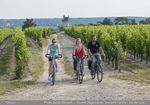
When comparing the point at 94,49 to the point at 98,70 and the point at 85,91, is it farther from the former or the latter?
the point at 85,91

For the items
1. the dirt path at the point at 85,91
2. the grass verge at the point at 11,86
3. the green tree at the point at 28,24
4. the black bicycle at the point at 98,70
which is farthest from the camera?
the green tree at the point at 28,24

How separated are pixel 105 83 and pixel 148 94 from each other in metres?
2.51

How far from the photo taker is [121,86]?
531 inches

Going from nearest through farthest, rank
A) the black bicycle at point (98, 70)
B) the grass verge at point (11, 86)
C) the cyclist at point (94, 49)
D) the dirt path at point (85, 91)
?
1. the dirt path at point (85, 91)
2. the grass verge at point (11, 86)
3. the black bicycle at point (98, 70)
4. the cyclist at point (94, 49)

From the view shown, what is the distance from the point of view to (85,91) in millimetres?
12617

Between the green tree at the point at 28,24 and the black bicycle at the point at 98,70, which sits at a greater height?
the black bicycle at the point at 98,70

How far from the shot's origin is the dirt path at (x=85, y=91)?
38.2 ft

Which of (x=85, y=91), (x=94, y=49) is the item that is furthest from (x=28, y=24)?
(x=85, y=91)

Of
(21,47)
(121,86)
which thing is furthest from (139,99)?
(21,47)

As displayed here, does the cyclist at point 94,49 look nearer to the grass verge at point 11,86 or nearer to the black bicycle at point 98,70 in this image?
the black bicycle at point 98,70

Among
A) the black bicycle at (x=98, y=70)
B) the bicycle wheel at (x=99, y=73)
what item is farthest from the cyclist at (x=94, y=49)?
the bicycle wheel at (x=99, y=73)

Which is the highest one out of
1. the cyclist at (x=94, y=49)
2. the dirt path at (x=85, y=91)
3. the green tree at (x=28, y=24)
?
the cyclist at (x=94, y=49)

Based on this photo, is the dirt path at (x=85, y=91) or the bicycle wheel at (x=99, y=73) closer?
the dirt path at (x=85, y=91)

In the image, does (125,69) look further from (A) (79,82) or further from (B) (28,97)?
(B) (28,97)
